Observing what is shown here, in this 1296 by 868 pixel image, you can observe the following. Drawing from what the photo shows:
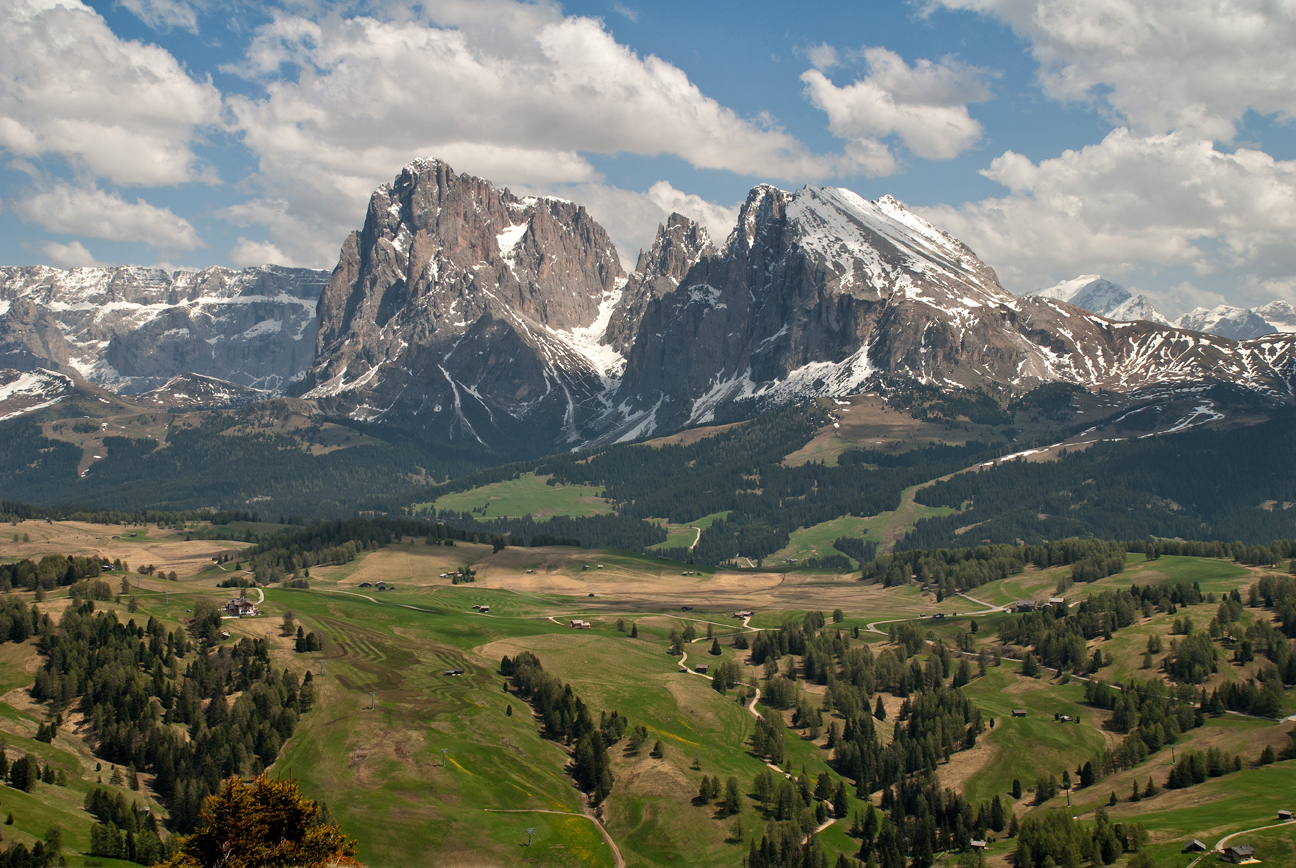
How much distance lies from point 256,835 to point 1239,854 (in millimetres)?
107561

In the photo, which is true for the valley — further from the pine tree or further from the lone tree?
the lone tree

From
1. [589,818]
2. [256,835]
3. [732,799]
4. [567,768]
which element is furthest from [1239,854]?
[256,835]

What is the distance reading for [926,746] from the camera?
7249 inches

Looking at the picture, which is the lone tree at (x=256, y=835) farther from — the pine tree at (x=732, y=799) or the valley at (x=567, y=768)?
the pine tree at (x=732, y=799)

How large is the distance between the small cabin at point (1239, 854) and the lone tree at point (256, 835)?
101 metres

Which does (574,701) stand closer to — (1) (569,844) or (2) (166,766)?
(1) (569,844)

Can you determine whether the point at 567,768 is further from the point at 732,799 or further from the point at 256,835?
the point at 256,835

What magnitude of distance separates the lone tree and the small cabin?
101 m

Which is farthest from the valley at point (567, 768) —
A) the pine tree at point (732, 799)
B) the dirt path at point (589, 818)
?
the pine tree at point (732, 799)

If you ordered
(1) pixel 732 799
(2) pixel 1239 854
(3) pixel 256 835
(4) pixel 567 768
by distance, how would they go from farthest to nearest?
(4) pixel 567 768, (1) pixel 732 799, (2) pixel 1239 854, (3) pixel 256 835

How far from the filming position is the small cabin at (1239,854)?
128375 millimetres

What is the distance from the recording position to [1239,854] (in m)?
129

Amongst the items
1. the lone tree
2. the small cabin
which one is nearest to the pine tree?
the small cabin

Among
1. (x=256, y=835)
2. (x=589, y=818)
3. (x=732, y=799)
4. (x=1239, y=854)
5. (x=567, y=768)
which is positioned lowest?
(x=589, y=818)
